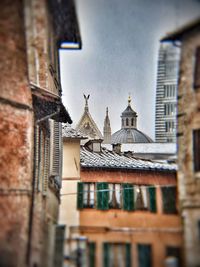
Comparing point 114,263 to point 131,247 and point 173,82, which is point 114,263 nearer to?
point 131,247

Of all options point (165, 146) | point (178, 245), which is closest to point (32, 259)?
point (178, 245)

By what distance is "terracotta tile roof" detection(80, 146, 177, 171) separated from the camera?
1390 centimetres

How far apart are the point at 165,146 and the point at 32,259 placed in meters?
3.61

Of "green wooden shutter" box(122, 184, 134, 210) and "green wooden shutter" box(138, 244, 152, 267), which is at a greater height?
"green wooden shutter" box(122, 184, 134, 210)

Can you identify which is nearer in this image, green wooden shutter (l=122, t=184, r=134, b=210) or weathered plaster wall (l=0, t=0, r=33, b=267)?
weathered plaster wall (l=0, t=0, r=33, b=267)

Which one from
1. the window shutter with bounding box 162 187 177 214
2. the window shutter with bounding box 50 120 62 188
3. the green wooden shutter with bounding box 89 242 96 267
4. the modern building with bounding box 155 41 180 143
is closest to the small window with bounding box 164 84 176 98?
→ the modern building with bounding box 155 41 180 143

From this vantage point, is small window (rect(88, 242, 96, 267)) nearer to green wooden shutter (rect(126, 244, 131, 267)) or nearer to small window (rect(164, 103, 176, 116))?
green wooden shutter (rect(126, 244, 131, 267))

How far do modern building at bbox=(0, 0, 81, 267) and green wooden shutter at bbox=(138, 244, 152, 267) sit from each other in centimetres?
159

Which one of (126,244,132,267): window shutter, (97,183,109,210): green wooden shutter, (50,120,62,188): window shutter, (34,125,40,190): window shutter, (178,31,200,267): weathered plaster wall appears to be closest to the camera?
(178,31,200,267): weathered plaster wall

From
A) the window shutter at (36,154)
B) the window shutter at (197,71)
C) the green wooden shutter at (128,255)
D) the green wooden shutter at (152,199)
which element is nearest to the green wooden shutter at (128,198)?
the green wooden shutter at (152,199)

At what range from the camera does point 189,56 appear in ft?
29.2

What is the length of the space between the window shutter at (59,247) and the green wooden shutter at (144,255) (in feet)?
5.05

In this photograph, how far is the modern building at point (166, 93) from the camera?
9.22 m

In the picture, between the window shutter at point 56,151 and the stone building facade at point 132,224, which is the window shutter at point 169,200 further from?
the window shutter at point 56,151
